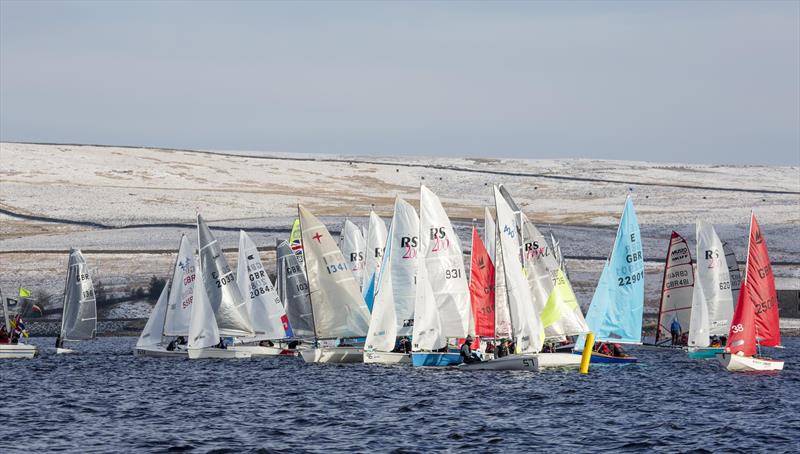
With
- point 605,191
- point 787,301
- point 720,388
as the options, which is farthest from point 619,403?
point 605,191

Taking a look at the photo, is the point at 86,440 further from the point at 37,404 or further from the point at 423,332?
the point at 423,332

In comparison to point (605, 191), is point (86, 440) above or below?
below

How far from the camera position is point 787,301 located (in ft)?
398

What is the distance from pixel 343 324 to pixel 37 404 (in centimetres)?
2289

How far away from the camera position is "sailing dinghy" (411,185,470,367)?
62.0m

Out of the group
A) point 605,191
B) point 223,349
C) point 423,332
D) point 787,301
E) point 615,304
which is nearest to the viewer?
point 423,332

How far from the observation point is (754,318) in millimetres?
61844

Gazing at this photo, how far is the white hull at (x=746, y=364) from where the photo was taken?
62.3 meters

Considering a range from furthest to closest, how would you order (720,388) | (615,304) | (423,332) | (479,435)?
1. (615,304)
2. (423,332)
3. (720,388)
4. (479,435)

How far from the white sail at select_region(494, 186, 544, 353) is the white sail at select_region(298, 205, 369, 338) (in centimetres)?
1058

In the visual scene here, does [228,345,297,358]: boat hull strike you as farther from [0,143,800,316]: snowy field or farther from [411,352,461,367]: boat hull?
[0,143,800,316]: snowy field

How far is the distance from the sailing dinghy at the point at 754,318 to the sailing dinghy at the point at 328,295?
60.8ft

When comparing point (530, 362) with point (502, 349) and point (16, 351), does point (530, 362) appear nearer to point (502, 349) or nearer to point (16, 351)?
point (502, 349)

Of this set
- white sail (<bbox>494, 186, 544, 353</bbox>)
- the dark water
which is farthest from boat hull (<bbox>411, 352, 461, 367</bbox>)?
white sail (<bbox>494, 186, 544, 353</bbox>)
